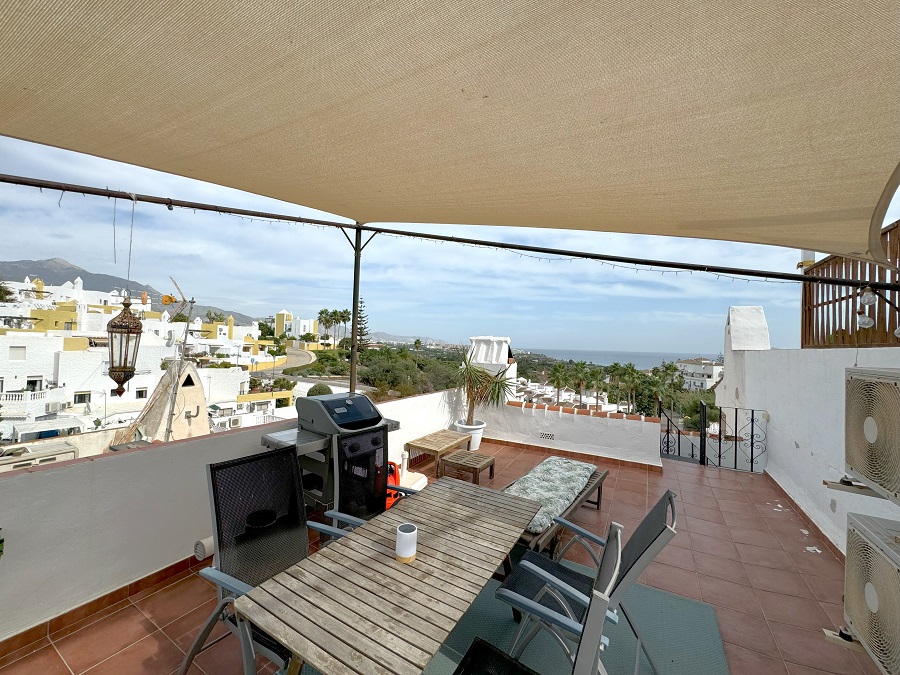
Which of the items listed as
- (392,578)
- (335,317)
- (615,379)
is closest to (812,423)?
(392,578)

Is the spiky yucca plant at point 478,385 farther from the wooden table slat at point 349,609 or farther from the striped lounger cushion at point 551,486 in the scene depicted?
the wooden table slat at point 349,609

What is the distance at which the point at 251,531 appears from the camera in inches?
81.5

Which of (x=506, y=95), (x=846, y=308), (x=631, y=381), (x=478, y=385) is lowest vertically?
(x=631, y=381)

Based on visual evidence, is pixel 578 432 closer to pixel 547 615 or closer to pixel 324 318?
pixel 547 615

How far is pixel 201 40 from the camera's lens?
4.05 ft

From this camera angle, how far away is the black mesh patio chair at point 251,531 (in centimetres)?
169

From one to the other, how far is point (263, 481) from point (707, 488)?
5.67m

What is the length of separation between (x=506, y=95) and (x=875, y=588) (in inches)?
90.7

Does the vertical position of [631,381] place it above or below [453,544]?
below

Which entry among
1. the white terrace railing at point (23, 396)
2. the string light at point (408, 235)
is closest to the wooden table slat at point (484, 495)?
the string light at point (408, 235)

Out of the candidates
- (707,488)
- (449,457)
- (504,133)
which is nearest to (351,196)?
(504,133)

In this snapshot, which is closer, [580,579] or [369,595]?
[369,595]

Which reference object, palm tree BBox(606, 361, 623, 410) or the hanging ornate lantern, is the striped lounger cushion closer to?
the hanging ornate lantern

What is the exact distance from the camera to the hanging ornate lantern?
2695 mm
